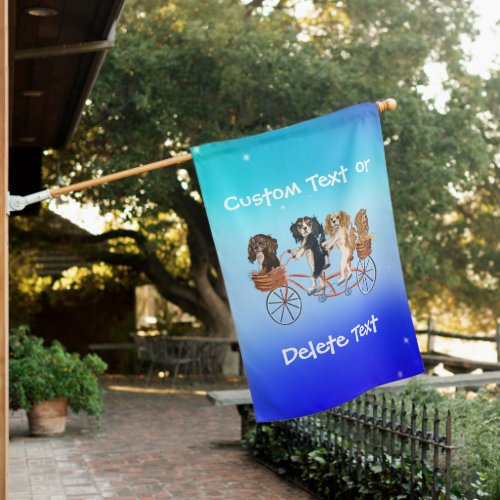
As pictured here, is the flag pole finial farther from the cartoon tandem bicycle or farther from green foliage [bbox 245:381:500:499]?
green foliage [bbox 245:381:500:499]

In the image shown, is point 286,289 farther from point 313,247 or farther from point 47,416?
point 47,416

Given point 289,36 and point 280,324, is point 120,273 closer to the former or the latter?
point 289,36

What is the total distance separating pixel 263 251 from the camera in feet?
15.6

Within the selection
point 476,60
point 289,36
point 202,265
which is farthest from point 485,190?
point 289,36

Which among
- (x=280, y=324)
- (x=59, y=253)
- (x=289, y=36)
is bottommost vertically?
(x=280, y=324)

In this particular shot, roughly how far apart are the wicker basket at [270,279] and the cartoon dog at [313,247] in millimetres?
123

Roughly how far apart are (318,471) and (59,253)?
580 inches

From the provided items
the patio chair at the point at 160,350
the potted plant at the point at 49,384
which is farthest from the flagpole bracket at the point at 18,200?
the patio chair at the point at 160,350

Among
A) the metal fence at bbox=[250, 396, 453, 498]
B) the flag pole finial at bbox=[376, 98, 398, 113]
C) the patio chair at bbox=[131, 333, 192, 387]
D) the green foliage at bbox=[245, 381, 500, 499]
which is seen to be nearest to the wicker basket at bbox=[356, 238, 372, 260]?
the flag pole finial at bbox=[376, 98, 398, 113]

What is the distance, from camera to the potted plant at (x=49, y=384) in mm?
10555

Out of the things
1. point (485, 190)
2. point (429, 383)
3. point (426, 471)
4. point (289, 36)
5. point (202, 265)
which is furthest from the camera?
point (485, 190)

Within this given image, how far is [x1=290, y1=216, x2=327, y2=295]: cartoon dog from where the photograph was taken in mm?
4805

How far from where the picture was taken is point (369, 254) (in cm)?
495

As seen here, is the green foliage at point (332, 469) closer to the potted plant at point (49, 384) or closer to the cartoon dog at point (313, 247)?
the cartoon dog at point (313, 247)
